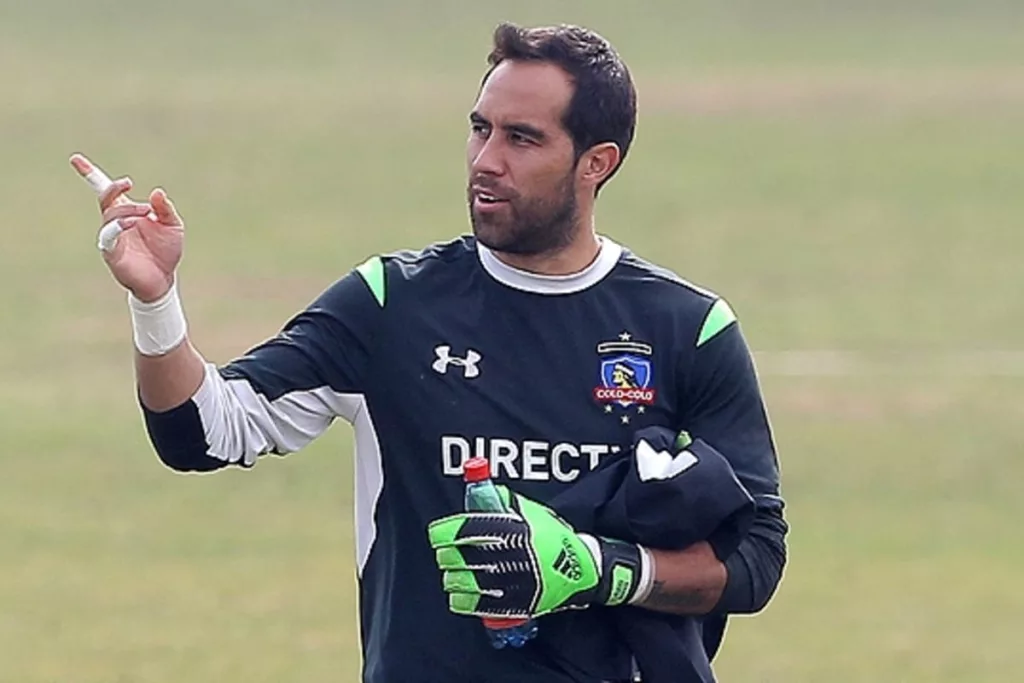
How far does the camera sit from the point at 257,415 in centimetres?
451

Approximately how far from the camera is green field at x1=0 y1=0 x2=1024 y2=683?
10320 mm

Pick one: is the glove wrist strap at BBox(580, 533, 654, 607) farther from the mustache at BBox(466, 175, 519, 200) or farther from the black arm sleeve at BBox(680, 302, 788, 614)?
the mustache at BBox(466, 175, 519, 200)

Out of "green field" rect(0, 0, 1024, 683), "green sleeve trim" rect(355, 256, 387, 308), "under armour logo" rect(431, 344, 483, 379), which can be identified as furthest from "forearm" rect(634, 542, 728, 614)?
"green field" rect(0, 0, 1024, 683)

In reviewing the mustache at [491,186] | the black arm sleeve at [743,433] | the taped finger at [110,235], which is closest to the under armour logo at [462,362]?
the mustache at [491,186]

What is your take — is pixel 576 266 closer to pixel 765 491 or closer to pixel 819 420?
pixel 765 491

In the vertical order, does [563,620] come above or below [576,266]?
below

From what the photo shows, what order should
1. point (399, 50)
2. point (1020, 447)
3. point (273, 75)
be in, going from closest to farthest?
point (1020, 447) < point (273, 75) < point (399, 50)

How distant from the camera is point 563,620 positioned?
14.6 ft

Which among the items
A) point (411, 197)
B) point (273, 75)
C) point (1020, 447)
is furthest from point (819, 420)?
point (273, 75)

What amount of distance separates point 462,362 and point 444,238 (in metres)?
16.4

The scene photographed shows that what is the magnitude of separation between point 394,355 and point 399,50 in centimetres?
3040

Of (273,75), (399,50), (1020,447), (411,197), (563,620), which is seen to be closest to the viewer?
(563,620)

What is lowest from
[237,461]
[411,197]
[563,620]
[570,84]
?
[563,620]

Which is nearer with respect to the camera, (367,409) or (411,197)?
(367,409)
